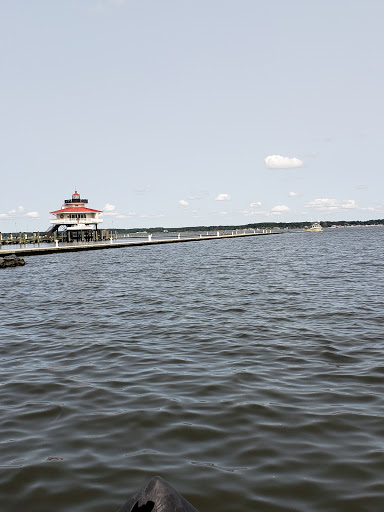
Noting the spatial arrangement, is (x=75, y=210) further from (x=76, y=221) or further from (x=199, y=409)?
(x=199, y=409)

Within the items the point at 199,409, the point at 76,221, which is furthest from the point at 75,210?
the point at 199,409

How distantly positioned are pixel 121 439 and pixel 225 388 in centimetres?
203

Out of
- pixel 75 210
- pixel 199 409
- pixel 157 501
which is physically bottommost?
pixel 199 409

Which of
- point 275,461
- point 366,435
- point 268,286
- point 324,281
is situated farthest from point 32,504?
point 324,281

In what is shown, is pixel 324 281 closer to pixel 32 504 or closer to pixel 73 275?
pixel 73 275

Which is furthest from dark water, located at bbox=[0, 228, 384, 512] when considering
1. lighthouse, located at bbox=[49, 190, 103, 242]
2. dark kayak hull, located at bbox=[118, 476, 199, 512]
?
lighthouse, located at bbox=[49, 190, 103, 242]

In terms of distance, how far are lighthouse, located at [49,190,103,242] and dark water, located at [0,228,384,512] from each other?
7348cm

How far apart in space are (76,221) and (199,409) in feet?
268

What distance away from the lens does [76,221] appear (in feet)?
273

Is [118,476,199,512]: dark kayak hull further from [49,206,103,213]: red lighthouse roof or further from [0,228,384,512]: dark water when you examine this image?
[49,206,103,213]: red lighthouse roof

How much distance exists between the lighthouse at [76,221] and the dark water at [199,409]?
241 ft

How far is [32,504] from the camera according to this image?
3.65 m

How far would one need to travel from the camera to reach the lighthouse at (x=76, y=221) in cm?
8319

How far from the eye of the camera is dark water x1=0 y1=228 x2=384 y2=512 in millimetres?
3828
